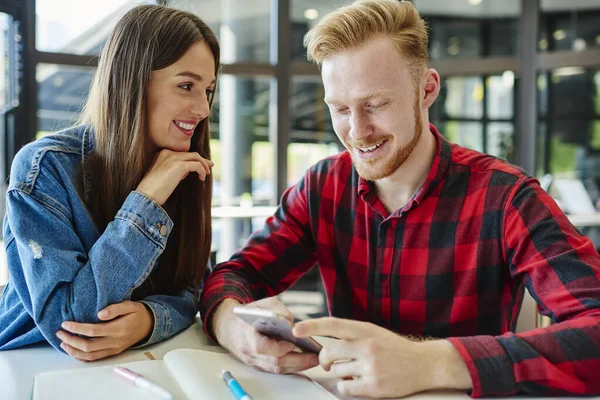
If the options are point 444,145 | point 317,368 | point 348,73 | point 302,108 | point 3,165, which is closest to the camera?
point 317,368

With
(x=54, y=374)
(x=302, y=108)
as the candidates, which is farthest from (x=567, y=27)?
(x=54, y=374)

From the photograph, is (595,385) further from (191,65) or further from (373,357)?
(191,65)

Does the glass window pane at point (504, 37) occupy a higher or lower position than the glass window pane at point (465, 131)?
higher

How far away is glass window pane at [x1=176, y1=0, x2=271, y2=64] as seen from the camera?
5.05 metres

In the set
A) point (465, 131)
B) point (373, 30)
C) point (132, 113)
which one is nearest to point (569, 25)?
point (465, 131)

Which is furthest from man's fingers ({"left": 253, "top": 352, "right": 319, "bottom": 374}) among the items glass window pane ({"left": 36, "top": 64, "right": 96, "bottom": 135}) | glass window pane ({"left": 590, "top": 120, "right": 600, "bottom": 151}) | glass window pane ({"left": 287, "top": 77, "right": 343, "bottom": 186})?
glass window pane ({"left": 590, "top": 120, "right": 600, "bottom": 151})

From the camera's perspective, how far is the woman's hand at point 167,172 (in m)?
1.17

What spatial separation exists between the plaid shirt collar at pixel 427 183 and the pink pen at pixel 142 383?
27.6 inches

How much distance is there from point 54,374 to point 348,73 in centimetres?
85

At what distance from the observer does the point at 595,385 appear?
0.86 meters

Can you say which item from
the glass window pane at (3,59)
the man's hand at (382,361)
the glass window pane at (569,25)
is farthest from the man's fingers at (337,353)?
the glass window pane at (569,25)

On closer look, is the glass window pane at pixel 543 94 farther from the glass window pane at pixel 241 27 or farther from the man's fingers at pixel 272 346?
the man's fingers at pixel 272 346

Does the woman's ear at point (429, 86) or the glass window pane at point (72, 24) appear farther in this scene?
the glass window pane at point (72, 24)

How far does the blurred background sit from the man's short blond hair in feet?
8.52
